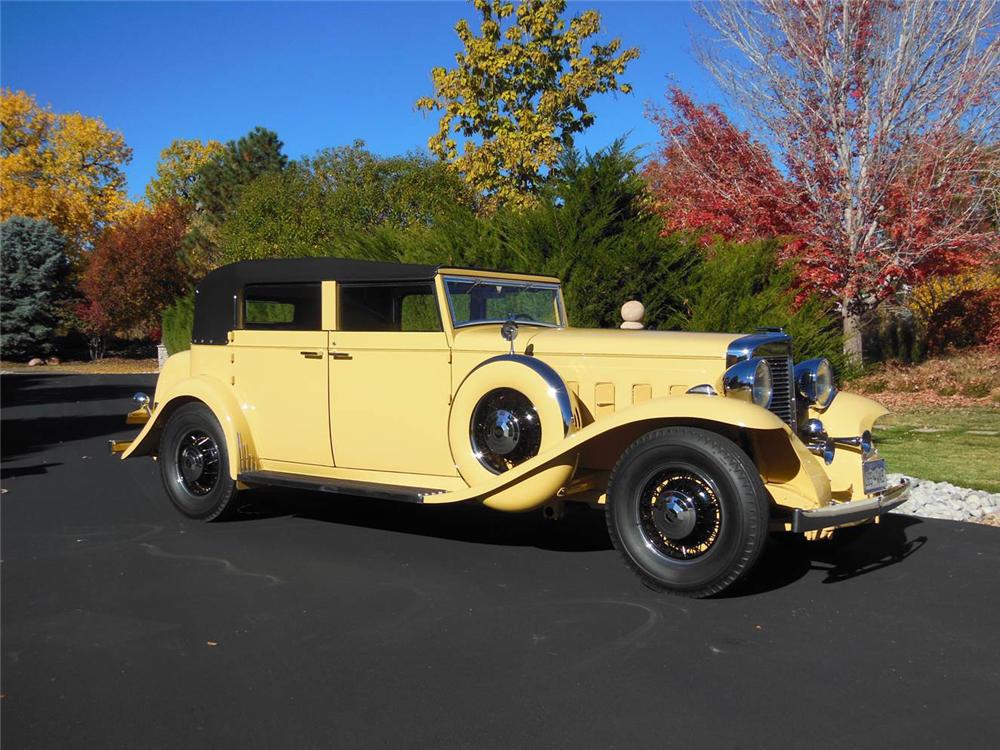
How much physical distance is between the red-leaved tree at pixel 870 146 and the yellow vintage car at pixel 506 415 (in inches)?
343

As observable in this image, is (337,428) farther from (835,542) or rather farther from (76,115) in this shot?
(76,115)

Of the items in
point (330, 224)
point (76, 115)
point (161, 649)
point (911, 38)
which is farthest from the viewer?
point (76, 115)

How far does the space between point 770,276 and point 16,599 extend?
9579 millimetres

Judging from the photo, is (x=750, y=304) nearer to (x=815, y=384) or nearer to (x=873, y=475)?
(x=815, y=384)

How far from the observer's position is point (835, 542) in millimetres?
5562

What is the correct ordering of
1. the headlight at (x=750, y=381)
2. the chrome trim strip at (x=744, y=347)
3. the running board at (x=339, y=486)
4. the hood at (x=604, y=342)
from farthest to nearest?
the running board at (x=339, y=486), the hood at (x=604, y=342), the chrome trim strip at (x=744, y=347), the headlight at (x=750, y=381)

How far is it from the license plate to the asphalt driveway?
1.46ft

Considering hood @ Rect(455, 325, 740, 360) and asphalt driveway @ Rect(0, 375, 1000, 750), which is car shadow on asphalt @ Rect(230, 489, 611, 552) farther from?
hood @ Rect(455, 325, 740, 360)

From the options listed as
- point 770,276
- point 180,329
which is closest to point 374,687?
point 770,276

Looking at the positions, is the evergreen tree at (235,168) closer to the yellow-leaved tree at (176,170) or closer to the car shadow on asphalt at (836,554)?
the yellow-leaved tree at (176,170)

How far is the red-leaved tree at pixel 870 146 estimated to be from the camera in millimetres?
13258

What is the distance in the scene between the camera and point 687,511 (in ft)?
14.5

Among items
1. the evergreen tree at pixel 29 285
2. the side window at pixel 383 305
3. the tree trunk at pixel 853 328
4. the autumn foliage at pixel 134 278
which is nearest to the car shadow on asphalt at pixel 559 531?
the side window at pixel 383 305

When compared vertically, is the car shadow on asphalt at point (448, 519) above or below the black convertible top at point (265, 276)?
below
